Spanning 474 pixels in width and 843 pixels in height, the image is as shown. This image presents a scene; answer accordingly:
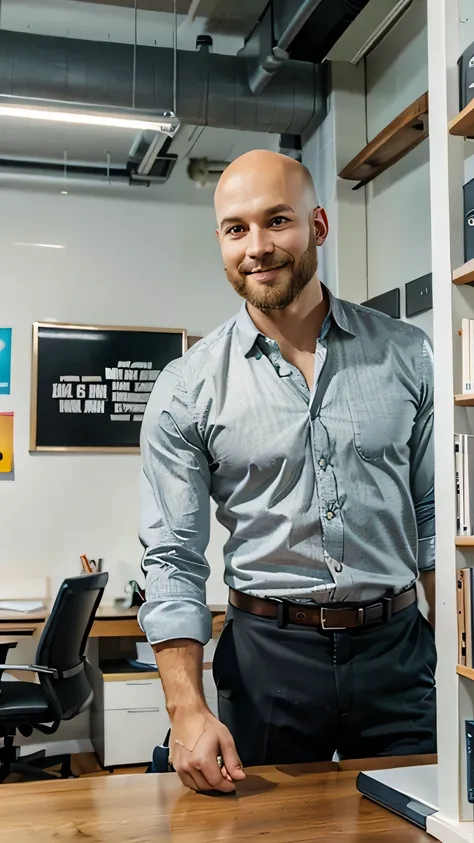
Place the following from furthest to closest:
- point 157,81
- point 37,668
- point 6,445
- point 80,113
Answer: point 6,445 → point 157,81 → point 37,668 → point 80,113

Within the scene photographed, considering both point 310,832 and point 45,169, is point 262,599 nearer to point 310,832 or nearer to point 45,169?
point 310,832

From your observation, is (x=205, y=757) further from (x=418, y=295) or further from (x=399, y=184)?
(x=399, y=184)

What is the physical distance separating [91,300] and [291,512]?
3593 mm

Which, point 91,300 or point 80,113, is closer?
point 80,113

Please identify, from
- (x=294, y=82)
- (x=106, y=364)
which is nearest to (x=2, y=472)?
(x=106, y=364)

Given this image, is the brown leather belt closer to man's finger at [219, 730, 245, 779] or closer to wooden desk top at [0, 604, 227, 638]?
man's finger at [219, 730, 245, 779]

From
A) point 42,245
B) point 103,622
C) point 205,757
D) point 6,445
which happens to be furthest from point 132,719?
point 205,757

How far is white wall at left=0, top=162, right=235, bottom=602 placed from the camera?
4.71 m

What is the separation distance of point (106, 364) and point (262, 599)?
3449mm

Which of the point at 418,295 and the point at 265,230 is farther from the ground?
the point at 418,295

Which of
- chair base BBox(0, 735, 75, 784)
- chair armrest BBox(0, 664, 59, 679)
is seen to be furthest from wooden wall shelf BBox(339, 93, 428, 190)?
chair base BBox(0, 735, 75, 784)

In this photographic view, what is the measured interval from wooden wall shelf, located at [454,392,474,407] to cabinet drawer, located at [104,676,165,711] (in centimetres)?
A: 332

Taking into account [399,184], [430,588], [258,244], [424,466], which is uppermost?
[399,184]

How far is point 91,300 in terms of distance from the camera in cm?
489
